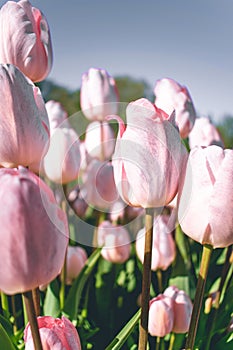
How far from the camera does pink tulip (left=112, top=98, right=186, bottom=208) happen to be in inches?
10.8

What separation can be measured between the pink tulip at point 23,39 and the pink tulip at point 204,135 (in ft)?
0.90

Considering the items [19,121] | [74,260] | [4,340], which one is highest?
[19,121]

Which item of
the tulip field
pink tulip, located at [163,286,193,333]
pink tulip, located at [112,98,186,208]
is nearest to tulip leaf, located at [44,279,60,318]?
the tulip field

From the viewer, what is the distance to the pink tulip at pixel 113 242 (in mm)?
517

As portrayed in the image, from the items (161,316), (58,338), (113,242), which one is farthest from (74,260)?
(58,338)

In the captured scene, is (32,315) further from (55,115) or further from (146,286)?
(55,115)

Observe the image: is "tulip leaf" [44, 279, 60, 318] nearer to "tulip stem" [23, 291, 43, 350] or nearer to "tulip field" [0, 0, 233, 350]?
"tulip field" [0, 0, 233, 350]

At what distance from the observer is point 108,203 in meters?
0.62

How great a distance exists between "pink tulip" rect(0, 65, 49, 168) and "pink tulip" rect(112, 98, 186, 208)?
2.4 inches

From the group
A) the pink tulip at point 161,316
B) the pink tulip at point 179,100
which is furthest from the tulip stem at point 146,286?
the pink tulip at point 179,100

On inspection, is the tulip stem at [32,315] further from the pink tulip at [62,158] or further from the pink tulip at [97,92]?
the pink tulip at [97,92]

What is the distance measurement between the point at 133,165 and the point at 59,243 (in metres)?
0.08

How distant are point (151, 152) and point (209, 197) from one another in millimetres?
49

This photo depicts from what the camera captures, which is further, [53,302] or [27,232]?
[53,302]
